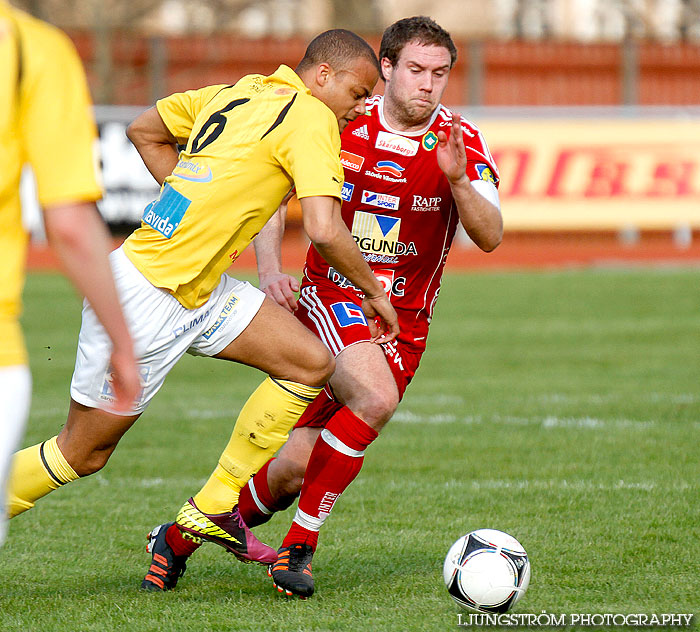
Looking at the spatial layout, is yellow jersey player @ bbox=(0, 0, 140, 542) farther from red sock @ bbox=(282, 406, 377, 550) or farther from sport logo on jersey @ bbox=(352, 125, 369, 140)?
sport logo on jersey @ bbox=(352, 125, 369, 140)

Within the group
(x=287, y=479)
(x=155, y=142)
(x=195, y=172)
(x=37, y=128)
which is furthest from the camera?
(x=287, y=479)

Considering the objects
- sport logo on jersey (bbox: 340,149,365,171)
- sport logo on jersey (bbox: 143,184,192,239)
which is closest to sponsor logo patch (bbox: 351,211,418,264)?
sport logo on jersey (bbox: 340,149,365,171)

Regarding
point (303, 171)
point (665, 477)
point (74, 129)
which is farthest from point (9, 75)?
point (665, 477)

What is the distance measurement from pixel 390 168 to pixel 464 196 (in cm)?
66

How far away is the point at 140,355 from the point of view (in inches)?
161

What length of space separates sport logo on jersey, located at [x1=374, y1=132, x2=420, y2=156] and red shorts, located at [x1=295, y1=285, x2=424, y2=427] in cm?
68

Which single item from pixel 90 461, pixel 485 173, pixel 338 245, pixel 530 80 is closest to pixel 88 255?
pixel 338 245

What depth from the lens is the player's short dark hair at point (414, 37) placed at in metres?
4.78

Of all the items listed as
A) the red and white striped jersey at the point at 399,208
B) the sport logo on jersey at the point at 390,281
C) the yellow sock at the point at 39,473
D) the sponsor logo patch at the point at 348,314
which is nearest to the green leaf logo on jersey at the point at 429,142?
the red and white striped jersey at the point at 399,208

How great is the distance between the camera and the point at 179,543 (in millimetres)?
4410

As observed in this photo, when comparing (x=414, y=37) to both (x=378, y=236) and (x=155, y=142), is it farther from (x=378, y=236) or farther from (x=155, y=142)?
(x=155, y=142)

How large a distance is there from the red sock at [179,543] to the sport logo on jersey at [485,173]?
1872mm

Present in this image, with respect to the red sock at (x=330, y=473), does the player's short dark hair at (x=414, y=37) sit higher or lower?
higher

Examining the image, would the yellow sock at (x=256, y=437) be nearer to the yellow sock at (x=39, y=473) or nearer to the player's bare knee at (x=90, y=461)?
the player's bare knee at (x=90, y=461)
